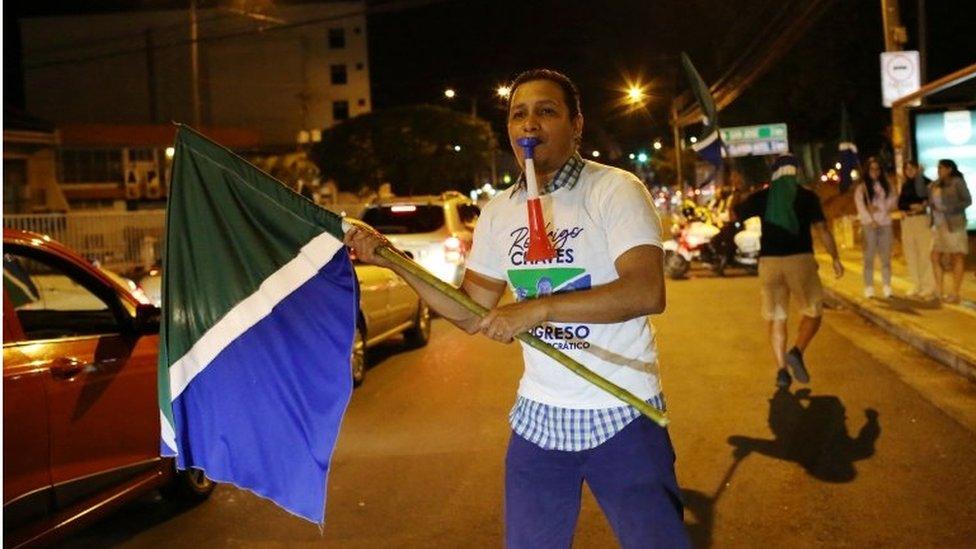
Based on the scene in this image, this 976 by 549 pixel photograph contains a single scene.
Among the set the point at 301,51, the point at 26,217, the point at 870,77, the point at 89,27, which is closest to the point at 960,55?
the point at 870,77

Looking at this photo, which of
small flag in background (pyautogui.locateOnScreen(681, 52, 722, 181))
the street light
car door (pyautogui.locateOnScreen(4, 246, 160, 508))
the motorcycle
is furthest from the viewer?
the street light

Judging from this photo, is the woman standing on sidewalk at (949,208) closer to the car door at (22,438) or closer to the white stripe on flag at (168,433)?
the car door at (22,438)

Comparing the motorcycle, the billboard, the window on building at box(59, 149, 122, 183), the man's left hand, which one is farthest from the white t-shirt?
the window on building at box(59, 149, 122, 183)

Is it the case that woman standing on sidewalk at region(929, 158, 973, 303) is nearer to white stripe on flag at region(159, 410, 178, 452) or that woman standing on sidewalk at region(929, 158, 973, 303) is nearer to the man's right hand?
the man's right hand

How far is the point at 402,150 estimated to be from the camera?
44.8 meters

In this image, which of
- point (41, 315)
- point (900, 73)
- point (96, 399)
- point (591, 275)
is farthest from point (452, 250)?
point (591, 275)

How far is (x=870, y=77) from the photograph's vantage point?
3131 cm

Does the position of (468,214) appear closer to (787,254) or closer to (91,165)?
(787,254)

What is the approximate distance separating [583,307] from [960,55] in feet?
102

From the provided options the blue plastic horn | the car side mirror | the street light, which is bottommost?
the car side mirror

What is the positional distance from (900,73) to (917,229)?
3.07 meters

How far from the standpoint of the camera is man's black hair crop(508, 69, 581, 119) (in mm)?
3016

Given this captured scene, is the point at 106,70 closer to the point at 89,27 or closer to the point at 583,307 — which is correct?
the point at 89,27

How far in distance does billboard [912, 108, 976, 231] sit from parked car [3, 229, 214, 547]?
12.2 metres
